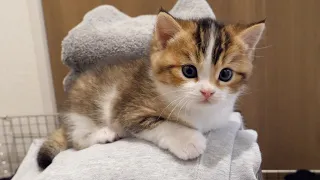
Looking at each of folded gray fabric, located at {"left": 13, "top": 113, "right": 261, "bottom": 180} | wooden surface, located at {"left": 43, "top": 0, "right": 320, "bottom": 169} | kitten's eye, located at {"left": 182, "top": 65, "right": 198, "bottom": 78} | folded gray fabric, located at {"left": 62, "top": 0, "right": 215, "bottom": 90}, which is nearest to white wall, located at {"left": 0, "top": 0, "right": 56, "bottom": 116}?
wooden surface, located at {"left": 43, "top": 0, "right": 320, "bottom": 169}

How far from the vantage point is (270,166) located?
184cm

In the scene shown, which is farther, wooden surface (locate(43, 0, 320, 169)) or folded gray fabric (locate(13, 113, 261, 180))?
wooden surface (locate(43, 0, 320, 169))

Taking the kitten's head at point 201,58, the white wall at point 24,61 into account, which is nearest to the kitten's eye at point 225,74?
the kitten's head at point 201,58

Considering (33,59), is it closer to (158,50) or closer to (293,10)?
(158,50)

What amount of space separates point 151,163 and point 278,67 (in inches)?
42.8

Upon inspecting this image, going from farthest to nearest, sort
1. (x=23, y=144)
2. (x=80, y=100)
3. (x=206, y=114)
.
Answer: (x=23, y=144) < (x=80, y=100) < (x=206, y=114)

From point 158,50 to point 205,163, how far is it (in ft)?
0.98

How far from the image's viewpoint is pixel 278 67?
1.72 m

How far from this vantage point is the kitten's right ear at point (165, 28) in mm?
881

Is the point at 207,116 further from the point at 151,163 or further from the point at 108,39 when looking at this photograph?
the point at 108,39

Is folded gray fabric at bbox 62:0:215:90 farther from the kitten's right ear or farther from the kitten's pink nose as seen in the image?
the kitten's pink nose

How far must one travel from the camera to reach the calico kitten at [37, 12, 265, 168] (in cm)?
84

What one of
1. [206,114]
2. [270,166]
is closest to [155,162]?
[206,114]

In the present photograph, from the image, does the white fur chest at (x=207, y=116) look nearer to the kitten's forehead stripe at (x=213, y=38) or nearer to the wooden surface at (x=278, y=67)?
the kitten's forehead stripe at (x=213, y=38)
